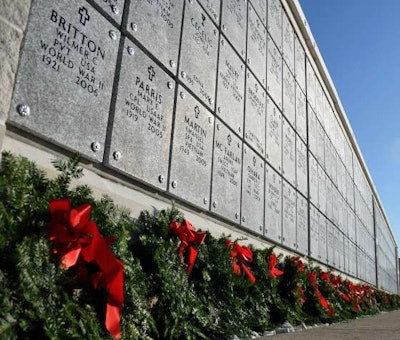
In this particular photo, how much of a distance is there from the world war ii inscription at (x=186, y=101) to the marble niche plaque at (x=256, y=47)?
0.04ft

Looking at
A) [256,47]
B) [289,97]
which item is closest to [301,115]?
[289,97]

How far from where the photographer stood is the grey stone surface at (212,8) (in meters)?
4.12

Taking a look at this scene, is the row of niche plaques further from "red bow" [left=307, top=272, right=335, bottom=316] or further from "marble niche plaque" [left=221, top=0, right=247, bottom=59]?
"red bow" [left=307, top=272, right=335, bottom=316]

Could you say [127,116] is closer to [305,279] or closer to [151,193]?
[151,193]

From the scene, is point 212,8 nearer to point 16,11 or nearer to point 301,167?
point 16,11

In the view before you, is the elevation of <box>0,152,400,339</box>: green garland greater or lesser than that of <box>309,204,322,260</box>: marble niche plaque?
lesser

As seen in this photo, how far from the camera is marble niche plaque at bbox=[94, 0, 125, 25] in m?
2.69

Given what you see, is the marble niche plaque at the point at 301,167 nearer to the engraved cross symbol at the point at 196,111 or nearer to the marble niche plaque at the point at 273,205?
the marble niche plaque at the point at 273,205

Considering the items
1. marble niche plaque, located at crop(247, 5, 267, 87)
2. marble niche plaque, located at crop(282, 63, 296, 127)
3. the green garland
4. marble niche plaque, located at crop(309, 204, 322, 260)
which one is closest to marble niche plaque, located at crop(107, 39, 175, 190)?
the green garland

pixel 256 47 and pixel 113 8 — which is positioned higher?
pixel 256 47

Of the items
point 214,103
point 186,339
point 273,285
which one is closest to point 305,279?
point 273,285

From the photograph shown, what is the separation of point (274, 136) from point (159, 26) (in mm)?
2911

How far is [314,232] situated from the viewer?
7.66 m

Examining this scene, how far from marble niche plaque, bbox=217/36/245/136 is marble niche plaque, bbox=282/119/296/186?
1.68 meters
